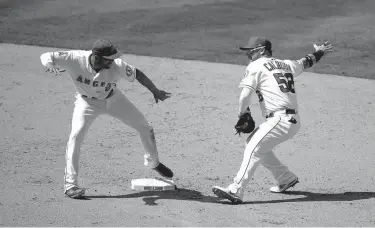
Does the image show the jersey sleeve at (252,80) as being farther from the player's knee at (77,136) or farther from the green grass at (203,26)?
the green grass at (203,26)

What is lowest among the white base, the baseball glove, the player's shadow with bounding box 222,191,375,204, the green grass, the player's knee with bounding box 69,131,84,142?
the player's shadow with bounding box 222,191,375,204

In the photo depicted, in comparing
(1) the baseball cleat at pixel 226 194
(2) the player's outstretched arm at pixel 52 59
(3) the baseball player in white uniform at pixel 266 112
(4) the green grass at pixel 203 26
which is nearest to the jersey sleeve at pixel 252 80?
(3) the baseball player in white uniform at pixel 266 112

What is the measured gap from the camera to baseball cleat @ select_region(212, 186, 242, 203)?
22.6 feet

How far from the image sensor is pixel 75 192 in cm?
699

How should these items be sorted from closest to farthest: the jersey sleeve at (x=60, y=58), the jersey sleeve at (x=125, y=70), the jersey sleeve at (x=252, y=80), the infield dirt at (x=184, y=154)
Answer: the infield dirt at (x=184, y=154)
the jersey sleeve at (x=252, y=80)
the jersey sleeve at (x=60, y=58)
the jersey sleeve at (x=125, y=70)

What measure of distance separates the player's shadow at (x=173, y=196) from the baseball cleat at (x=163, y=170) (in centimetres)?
20

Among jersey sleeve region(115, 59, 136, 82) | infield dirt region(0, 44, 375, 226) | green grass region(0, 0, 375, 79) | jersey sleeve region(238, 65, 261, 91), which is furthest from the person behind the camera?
green grass region(0, 0, 375, 79)

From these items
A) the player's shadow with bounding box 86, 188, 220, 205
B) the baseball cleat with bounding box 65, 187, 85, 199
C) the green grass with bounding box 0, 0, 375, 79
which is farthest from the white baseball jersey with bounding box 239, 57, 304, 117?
the green grass with bounding box 0, 0, 375, 79

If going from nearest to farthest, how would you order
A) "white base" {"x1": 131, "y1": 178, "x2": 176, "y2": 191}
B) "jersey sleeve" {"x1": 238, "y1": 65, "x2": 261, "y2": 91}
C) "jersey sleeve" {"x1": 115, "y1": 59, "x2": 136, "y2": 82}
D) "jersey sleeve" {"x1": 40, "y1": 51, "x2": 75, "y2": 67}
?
"jersey sleeve" {"x1": 238, "y1": 65, "x2": 261, "y2": 91} → "jersey sleeve" {"x1": 40, "y1": 51, "x2": 75, "y2": 67} → "jersey sleeve" {"x1": 115, "y1": 59, "x2": 136, "y2": 82} → "white base" {"x1": 131, "y1": 178, "x2": 176, "y2": 191}

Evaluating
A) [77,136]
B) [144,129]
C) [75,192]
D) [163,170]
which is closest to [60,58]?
[77,136]

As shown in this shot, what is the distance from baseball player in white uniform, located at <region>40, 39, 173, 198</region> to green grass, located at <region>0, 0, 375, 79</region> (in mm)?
5830

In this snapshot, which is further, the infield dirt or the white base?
the white base

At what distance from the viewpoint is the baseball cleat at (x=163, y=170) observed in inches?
296

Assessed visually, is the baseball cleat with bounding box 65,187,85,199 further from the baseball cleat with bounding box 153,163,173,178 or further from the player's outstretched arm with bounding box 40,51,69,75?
the player's outstretched arm with bounding box 40,51,69,75
